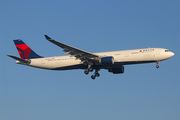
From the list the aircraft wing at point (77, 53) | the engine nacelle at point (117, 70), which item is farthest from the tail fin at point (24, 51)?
the engine nacelle at point (117, 70)

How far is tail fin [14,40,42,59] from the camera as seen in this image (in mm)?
50300

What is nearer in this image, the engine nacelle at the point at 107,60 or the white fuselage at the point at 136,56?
the engine nacelle at the point at 107,60

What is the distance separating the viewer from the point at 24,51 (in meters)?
51.0

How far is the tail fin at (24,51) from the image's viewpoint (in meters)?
50.3

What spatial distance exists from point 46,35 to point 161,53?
17.8m

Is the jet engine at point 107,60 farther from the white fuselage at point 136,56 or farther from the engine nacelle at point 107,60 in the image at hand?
the white fuselage at point 136,56

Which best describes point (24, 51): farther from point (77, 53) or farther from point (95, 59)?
point (95, 59)

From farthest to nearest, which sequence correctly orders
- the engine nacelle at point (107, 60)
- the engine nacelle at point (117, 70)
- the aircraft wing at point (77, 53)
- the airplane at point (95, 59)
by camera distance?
the engine nacelle at point (117, 70)
the airplane at point (95, 59)
the engine nacelle at point (107, 60)
the aircraft wing at point (77, 53)

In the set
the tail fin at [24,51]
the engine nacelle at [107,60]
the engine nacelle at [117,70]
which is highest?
the tail fin at [24,51]

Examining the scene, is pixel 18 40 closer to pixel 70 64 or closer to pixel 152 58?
pixel 70 64

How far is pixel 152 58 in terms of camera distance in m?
42.8

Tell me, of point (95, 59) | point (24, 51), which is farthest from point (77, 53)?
point (24, 51)

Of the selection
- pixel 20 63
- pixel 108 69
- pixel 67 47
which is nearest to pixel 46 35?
pixel 67 47

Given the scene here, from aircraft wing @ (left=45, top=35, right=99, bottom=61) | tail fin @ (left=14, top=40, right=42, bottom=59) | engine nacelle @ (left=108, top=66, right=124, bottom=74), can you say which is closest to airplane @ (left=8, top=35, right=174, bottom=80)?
aircraft wing @ (left=45, top=35, right=99, bottom=61)
